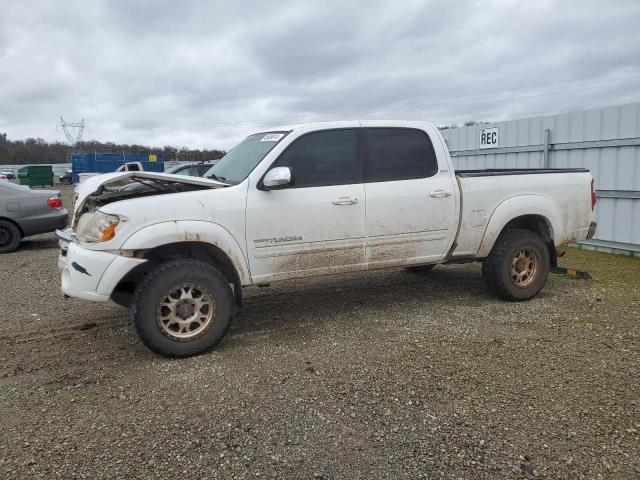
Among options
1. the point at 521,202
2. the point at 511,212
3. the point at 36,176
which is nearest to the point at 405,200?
the point at 511,212

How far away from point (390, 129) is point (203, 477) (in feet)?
12.0

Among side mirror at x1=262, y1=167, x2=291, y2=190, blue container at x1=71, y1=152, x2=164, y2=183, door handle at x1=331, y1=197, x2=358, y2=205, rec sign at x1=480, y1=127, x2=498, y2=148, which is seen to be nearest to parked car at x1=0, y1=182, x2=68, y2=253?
side mirror at x1=262, y1=167, x2=291, y2=190

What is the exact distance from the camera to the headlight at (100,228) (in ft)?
13.1

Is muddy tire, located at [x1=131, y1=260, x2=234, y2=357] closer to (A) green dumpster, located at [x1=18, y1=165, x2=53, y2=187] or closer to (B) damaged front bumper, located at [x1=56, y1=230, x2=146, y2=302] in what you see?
(B) damaged front bumper, located at [x1=56, y1=230, x2=146, y2=302]

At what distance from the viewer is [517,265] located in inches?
222

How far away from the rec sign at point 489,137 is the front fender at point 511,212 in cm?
604

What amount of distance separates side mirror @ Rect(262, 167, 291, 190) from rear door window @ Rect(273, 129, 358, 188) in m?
0.26

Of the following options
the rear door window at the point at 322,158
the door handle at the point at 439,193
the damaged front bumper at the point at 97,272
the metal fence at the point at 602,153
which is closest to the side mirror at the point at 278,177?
the rear door window at the point at 322,158

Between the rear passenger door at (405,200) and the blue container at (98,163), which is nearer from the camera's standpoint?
the rear passenger door at (405,200)

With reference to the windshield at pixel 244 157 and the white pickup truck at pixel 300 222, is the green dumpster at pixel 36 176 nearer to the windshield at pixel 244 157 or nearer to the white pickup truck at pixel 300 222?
the windshield at pixel 244 157

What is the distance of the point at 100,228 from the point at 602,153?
27.4 feet

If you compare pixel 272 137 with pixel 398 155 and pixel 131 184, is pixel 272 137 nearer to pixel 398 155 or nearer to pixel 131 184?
pixel 398 155

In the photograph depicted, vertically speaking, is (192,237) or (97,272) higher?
(192,237)

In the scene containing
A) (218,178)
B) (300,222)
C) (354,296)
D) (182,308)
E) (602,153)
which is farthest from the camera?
(602,153)
